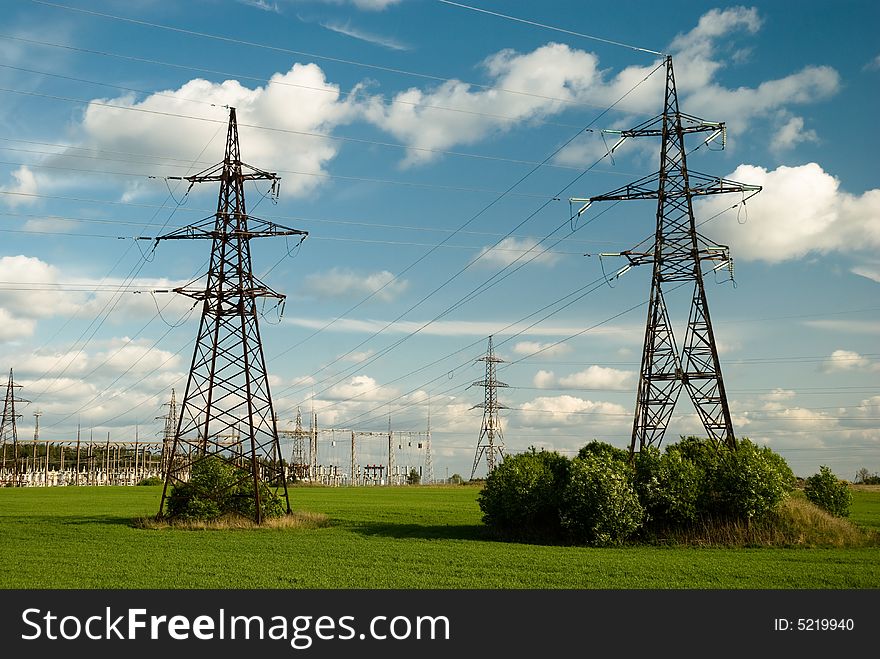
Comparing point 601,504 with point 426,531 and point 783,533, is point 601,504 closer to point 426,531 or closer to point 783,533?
point 783,533

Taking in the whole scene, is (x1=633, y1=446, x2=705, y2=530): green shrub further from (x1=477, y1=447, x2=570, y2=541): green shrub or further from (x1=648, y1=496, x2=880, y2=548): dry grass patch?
(x1=477, y1=447, x2=570, y2=541): green shrub

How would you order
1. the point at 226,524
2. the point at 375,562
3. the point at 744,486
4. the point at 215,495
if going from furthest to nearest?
the point at 215,495 → the point at 226,524 → the point at 744,486 → the point at 375,562

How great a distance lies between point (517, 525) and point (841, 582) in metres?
17.1

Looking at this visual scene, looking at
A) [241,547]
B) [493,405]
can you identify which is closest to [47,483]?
[493,405]

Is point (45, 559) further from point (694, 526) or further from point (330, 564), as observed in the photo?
point (694, 526)

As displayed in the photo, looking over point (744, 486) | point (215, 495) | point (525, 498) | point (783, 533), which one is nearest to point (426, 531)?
point (525, 498)

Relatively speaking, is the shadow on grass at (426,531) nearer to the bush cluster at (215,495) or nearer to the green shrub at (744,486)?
the bush cluster at (215,495)

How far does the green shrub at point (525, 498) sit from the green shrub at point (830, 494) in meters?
12.4

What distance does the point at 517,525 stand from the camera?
128 feet

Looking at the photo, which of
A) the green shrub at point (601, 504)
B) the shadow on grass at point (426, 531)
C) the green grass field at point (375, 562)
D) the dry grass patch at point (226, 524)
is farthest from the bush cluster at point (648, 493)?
the dry grass patch at point (226, 524)

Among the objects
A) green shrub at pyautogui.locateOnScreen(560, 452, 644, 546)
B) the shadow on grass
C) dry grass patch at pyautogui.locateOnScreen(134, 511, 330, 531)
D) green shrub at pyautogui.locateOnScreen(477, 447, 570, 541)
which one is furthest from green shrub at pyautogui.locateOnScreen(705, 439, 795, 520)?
dry grass patch at pyautogui.locateOnScreen(134, 511, 330, 531)

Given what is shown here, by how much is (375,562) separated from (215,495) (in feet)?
55.6

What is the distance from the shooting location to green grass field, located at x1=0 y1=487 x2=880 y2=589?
78.5 feet

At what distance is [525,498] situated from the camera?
38.2 metres
